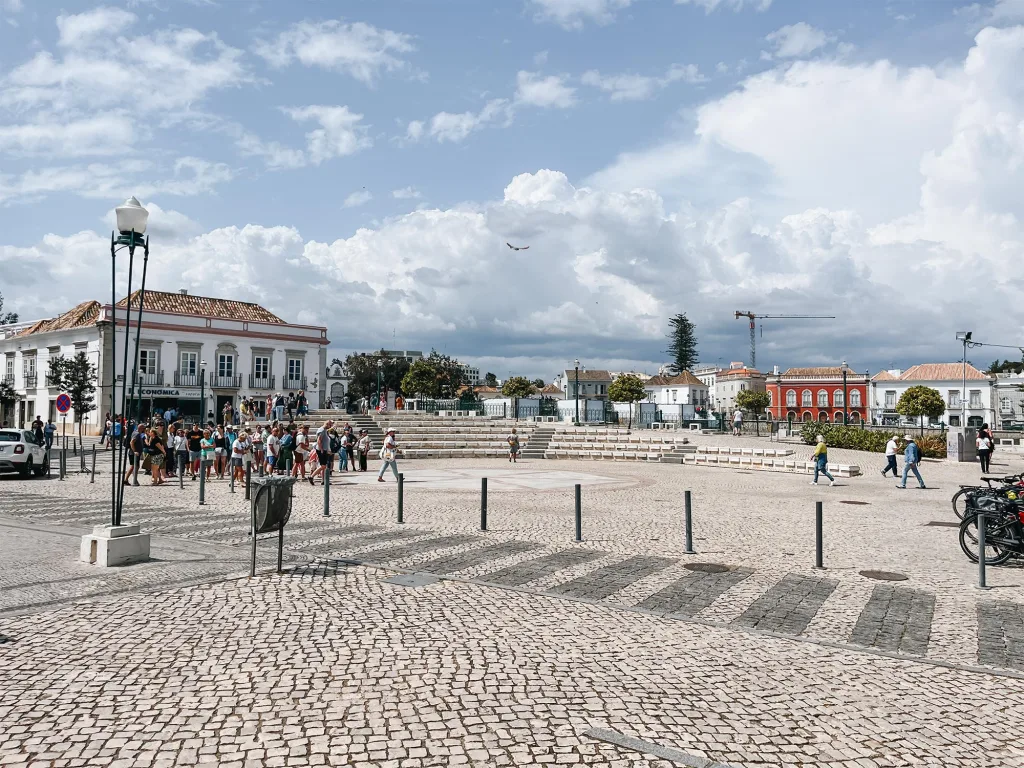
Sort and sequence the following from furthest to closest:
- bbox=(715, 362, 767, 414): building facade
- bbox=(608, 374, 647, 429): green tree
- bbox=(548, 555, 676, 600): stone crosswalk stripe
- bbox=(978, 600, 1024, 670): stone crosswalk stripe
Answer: bbox=(715, 362, 767, 414): building facade
bbox=(608, 374, 647, 429): green tree
bbox=(548, 555, 676, 600): stone crosswalk stripe
bbox=(978, 600, 1024, 670): stone crosswalk stripe

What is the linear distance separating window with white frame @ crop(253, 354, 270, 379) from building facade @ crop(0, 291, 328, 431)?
0.07 m

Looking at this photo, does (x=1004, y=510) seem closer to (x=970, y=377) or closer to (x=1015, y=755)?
(x=1015, y=755)

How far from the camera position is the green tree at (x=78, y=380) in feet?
126

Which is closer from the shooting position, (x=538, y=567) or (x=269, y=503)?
(x=269, y=503)

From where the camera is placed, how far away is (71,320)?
174 ft

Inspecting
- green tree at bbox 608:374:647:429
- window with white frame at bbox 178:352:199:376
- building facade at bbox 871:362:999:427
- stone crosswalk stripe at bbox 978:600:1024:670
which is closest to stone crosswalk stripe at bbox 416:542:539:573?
stone crosswalk stripe at bbox 978:600:1024:670

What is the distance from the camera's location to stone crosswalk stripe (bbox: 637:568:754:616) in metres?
7.54

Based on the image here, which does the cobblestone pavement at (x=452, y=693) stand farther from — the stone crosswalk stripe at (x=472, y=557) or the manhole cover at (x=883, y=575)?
the manhole cover at (x=883, y=575)

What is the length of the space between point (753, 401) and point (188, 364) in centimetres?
6908

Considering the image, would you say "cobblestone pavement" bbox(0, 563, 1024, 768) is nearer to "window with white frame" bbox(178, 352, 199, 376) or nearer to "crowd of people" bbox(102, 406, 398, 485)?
"crowd of people" bbox(102, 406, 398, 485)

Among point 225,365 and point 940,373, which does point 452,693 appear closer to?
point 225,365

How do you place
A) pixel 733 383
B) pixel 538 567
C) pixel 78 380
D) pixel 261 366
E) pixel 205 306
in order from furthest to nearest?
pixel 733 383, pixel 205 306, pixel 261 366, pixel 78 380, pixel 538 567

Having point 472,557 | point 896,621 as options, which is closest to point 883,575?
point 896,621

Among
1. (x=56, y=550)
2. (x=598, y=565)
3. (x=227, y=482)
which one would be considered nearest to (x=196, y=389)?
(x=227, y=482)
